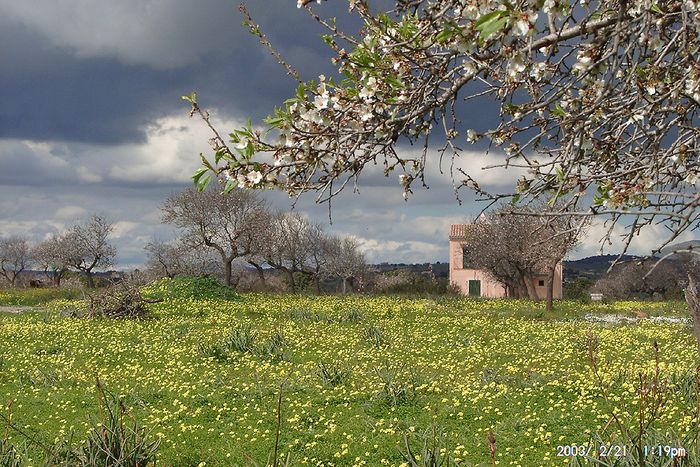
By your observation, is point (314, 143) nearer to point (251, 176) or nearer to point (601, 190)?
point (251, 176)

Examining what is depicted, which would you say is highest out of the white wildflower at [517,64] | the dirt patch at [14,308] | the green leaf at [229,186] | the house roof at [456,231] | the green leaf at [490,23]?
the house roof at [456,231]

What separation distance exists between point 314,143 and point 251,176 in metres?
0.48

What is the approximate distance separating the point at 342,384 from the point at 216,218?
29355 mm

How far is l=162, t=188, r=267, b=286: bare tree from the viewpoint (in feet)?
123

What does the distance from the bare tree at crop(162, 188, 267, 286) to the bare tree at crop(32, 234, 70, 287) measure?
78.9ft

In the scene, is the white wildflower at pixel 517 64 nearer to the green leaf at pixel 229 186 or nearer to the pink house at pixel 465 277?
the green leaf at pixel 229 186

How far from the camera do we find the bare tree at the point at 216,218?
123 ft

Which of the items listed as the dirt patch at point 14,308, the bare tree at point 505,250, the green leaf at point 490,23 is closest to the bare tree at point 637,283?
the bare tree at point 505,250

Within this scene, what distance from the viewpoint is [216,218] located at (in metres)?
37.8

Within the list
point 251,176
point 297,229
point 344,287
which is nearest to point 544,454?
point 251,176

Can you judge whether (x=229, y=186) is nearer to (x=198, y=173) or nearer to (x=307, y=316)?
(x=198, y=173)

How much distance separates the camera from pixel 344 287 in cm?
5422

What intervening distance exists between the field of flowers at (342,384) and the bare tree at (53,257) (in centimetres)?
4148

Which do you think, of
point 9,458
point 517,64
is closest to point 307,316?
Result: point 9,458
